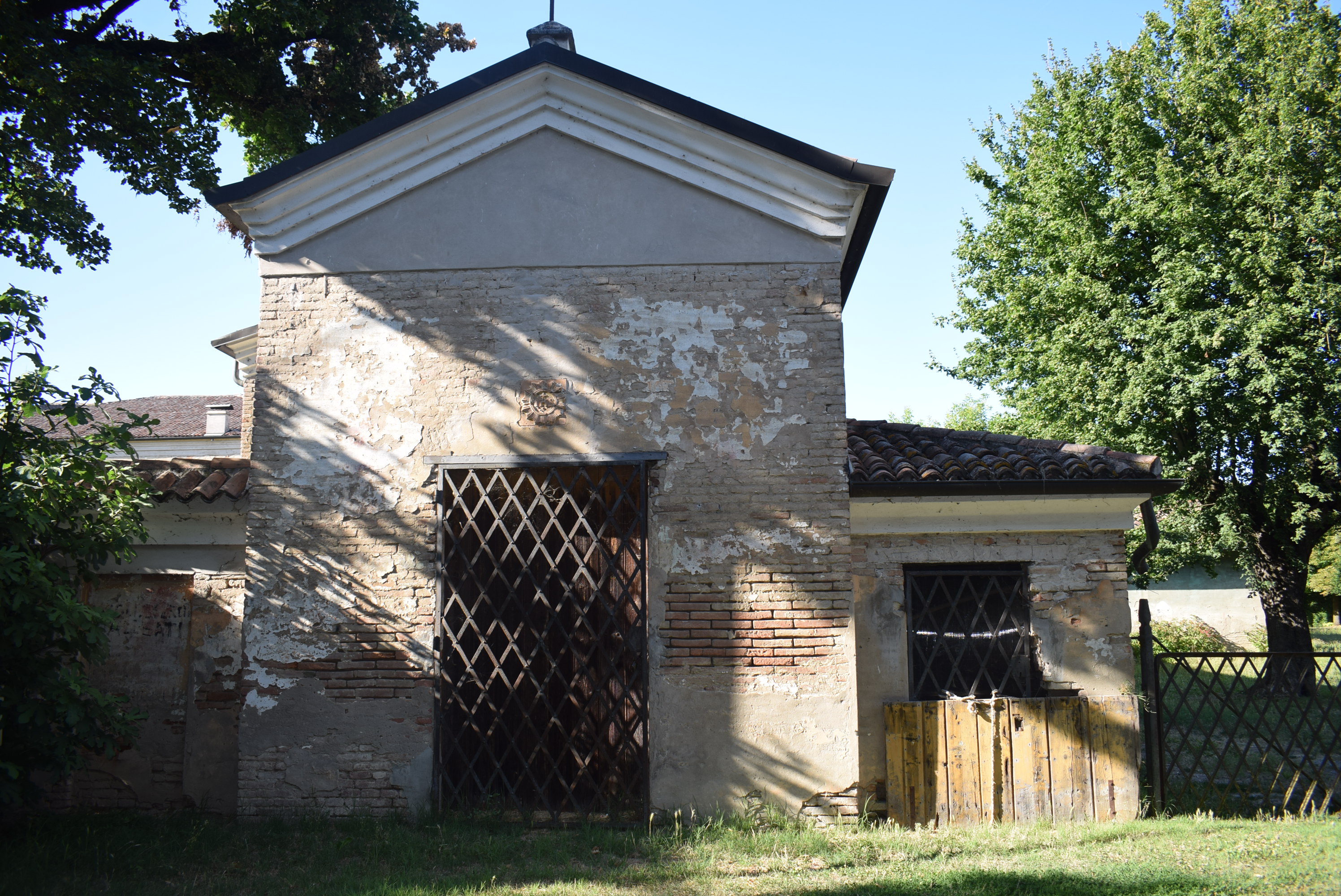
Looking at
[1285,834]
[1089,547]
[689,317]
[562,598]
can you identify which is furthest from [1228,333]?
[562,598]

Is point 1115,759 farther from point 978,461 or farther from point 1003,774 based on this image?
point 978,461

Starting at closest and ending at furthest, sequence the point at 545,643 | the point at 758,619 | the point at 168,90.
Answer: the point at 758,619 < the point at 545,643 < the point at 168,90

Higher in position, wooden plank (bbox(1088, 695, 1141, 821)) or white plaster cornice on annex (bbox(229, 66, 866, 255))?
white plaster cornice on annex (bbox(229, 66, 866, 255))

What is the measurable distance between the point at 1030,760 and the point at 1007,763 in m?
0.18

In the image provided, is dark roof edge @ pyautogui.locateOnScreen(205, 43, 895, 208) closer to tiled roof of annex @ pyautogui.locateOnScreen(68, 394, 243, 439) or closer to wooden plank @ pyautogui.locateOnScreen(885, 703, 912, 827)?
wooden plank @ pyautogui.locateOnScreen(885, 703, 912, 827)

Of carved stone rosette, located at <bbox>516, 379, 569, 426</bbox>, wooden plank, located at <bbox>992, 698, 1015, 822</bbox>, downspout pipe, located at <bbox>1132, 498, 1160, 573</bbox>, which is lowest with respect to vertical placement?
wooden plank, located at <bbox>992, 698, 1015, 822</bbox>

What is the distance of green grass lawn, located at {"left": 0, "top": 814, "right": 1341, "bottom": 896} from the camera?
4.85 metres

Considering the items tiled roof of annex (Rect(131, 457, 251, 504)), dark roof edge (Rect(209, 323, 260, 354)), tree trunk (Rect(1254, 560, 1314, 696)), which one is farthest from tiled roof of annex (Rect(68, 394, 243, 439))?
tree trunk (Rect(1254, 560, 1314, 696))

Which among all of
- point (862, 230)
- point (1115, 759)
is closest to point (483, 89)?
point (862, 230)

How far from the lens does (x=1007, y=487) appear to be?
6402mm

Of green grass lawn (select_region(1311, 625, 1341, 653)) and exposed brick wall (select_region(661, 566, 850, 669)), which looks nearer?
exposed brick wall (select_region(661, 566, 850, 669))

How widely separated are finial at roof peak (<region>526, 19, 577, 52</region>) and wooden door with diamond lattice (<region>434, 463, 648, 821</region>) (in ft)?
14.4

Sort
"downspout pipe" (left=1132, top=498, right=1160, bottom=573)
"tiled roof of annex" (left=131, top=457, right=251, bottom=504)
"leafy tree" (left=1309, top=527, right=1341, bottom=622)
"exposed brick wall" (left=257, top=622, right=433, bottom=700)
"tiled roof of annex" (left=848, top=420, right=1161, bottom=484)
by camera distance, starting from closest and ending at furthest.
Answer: "exposed brick wall" (left=257, top=622, right=433, bottom=700), "tiled roof of annex" (left=848, top=420, right=1161, bottom=484), "tiled roof of annex" (left=131, top=457, right=251, bottom=504), "downspout pipe" (left=1132, top=498, right=1160, bottom=573), "leafy tree" (left=1309, top=527, right=1341, bottom=622)

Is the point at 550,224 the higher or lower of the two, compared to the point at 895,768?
higher
